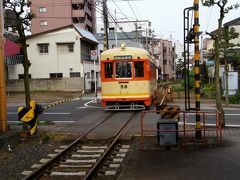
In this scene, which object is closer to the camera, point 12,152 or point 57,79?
point 12,152

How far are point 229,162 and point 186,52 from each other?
4.65 m

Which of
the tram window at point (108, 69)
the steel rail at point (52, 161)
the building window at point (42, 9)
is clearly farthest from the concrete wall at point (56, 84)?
the building window at point (42, 9)

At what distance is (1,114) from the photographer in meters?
12.1

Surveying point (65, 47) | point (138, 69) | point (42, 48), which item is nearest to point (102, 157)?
point (138, 69)

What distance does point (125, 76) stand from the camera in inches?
786

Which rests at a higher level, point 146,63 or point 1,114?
point 146,63

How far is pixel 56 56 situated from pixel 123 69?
22.1 metres

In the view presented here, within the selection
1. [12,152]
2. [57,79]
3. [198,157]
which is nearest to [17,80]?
[57,79]

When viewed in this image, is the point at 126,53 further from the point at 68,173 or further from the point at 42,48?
the point at 42,48

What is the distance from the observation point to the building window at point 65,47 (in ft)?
134

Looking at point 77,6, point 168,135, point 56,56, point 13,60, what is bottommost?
point 168,135

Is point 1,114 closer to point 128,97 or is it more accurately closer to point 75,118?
point 75,118

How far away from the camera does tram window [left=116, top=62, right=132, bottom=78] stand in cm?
1994

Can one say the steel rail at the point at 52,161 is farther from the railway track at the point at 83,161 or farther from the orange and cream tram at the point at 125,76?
the orange and cream tram at the point at 125,76
